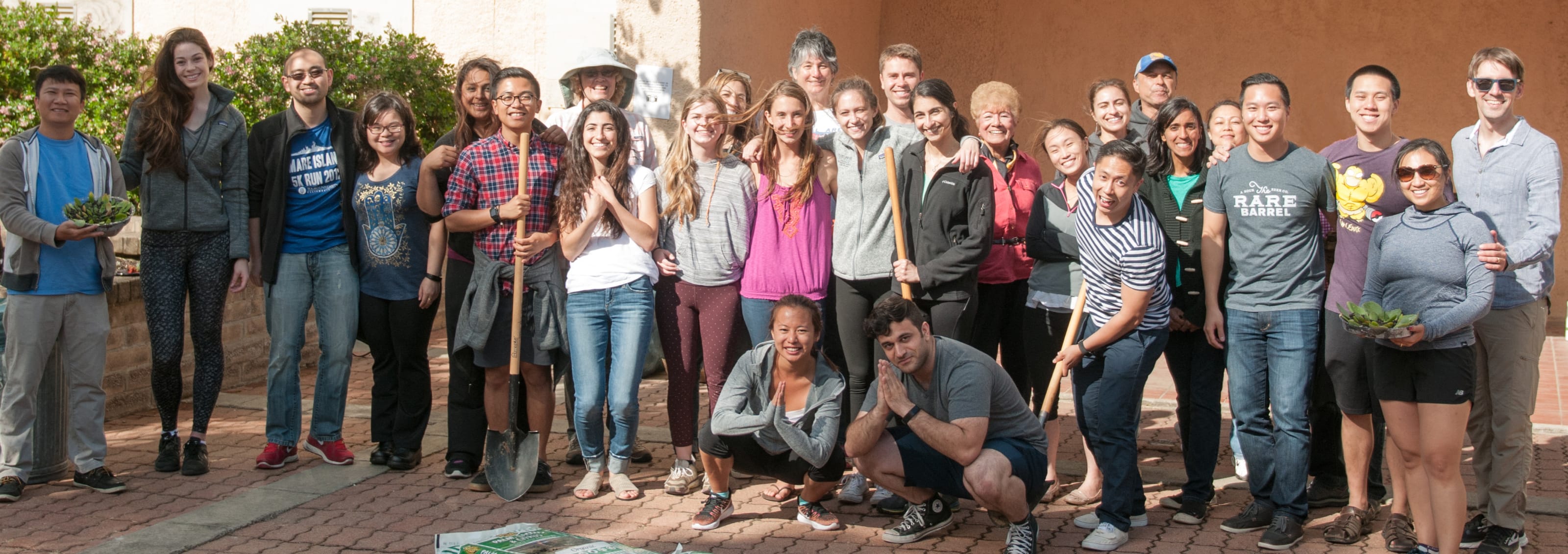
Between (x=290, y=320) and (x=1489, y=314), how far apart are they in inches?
190

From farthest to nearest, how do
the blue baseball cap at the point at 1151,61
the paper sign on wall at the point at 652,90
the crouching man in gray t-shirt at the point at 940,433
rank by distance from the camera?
the paper sign on wall at the point at 652,90 → the blue baseball cap at the point at 1151,61 → the crouching man in gray t-shirt at the point at 940,433

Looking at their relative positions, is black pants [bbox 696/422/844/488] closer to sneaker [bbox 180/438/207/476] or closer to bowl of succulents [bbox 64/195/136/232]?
sneaker [bbox 180/438/207/476]

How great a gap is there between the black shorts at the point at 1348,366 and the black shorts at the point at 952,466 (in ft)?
3.62

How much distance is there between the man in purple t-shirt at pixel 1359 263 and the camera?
4.43 metres

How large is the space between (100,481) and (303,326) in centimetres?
103

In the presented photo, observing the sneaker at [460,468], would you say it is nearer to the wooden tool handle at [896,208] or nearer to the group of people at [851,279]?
the group of people at [851,279]

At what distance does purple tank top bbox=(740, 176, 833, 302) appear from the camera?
5.05 metres

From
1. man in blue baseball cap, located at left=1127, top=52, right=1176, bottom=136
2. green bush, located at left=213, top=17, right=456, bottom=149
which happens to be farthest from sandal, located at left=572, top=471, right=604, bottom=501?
green bush, located at left=213, top=17, right=456, bottom=149

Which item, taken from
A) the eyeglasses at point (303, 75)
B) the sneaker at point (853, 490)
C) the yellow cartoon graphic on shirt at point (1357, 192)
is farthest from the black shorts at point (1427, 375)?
the eyeglasses at point (303, 75)

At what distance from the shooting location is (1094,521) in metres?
4.77

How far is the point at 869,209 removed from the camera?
508 centimetres

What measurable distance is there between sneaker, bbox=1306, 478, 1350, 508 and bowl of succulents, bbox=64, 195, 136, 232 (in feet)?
16.4

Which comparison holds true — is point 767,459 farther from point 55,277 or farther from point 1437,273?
point 55,277

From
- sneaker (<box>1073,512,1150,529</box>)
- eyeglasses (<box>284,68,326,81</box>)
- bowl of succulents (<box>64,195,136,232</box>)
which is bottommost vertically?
sneaker (<box>1073,512,1150,529</box>)
